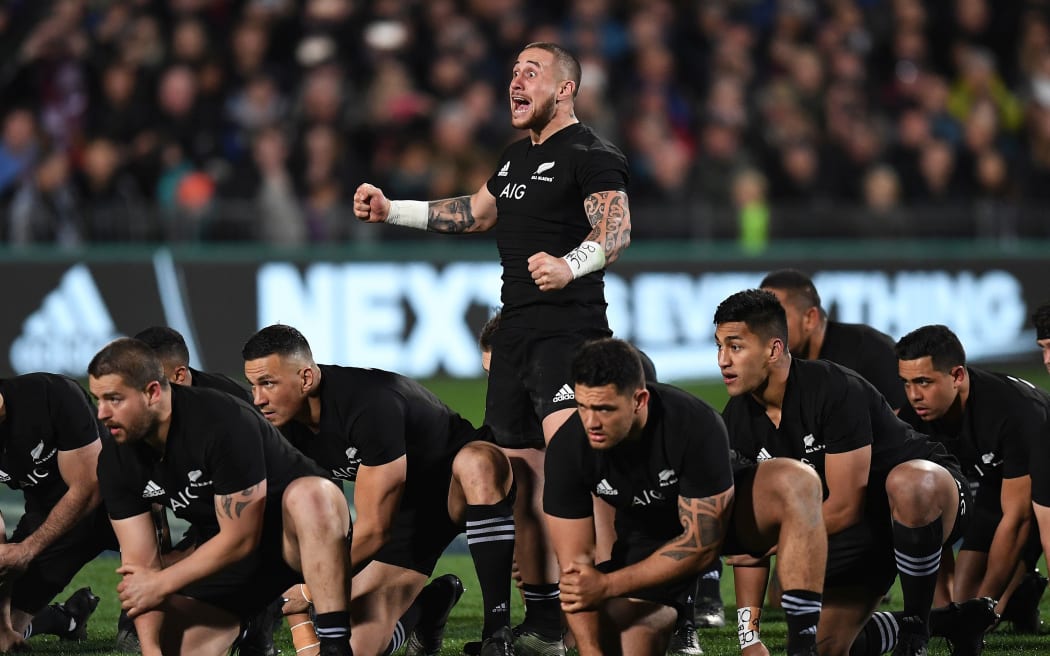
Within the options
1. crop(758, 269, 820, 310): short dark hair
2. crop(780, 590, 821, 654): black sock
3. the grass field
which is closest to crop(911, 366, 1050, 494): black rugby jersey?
the grass field

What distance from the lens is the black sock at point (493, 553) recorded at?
6723 mm

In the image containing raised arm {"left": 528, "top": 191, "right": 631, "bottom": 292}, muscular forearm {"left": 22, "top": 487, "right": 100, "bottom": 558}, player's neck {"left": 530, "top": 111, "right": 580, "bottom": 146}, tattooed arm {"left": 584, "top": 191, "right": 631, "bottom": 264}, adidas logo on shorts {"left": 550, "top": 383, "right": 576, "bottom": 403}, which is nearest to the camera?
raised arm {"left": 528, "top": 191, "right": 631, "bottom": 292}

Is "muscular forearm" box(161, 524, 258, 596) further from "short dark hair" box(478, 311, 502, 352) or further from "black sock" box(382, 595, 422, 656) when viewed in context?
"short dark hair" box(478, 311, 502, 352)

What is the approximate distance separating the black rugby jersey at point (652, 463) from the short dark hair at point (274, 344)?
3.80ft

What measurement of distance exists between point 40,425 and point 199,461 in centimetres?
133

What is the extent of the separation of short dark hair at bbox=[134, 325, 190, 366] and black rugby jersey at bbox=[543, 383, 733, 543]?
199 cm

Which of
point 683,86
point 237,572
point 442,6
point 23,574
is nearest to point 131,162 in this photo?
point 442,6

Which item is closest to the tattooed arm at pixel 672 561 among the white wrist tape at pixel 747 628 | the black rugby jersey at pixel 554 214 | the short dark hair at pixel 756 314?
the white wrist tape at pixel 747 628

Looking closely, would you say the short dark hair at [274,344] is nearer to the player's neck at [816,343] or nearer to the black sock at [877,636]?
the black sock at [877,636]

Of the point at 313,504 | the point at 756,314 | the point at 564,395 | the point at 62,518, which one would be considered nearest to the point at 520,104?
the point at 564,395

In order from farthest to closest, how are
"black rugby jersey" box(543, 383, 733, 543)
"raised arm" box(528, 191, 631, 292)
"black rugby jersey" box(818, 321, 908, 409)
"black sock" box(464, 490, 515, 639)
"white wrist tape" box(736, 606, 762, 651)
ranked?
"black rugby jersey" box(818, 321, 908, 409)
"black sock" box(464, 490, 515, 639)
"raised arm" box(528, 191, 631, 292)
"white wrist tape" box(736, 606, 762, 651)
"black rugby jersey" box(543, 383, 733, 543)

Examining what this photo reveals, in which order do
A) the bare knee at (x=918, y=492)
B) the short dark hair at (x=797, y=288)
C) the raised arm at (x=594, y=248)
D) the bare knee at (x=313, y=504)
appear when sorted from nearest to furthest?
the bare knee at (x=313, y=504) < the raised arm at (x=594, y=248) < the bare knee at (x=918, y=492) < the short dark hair at (x=797, y=288)

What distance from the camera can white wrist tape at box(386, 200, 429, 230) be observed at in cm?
771

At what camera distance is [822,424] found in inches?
263
